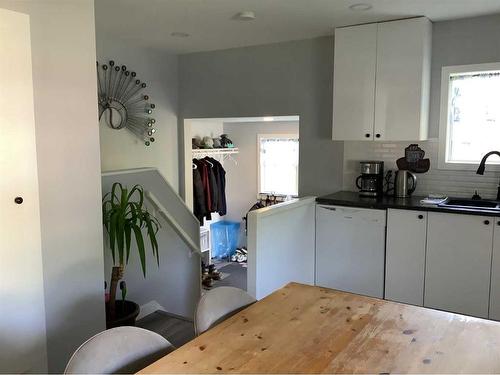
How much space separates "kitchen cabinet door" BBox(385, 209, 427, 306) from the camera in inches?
130

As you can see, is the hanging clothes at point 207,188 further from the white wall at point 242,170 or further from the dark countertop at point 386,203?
the dark countertop at point 386,203

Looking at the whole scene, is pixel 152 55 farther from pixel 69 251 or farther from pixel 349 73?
pixel 69 251

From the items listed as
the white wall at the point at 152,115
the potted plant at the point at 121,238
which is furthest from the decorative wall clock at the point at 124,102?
the potted plant at the point at 121,238

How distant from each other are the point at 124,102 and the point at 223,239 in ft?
12.1

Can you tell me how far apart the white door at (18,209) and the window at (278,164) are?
4.97 m

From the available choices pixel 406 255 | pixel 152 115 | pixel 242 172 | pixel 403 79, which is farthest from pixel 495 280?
pixel 242 172

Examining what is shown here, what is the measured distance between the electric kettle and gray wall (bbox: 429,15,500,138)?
0.37m

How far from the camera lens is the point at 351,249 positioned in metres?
3.63

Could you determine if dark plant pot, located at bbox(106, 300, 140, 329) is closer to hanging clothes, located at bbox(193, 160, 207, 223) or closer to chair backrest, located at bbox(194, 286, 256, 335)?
chair backrest, located at bbox(194, 286, 256, 335)

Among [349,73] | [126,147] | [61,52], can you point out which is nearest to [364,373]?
[61,52]

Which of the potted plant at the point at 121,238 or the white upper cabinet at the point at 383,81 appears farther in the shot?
the white upper cabinet at the point at 383,81

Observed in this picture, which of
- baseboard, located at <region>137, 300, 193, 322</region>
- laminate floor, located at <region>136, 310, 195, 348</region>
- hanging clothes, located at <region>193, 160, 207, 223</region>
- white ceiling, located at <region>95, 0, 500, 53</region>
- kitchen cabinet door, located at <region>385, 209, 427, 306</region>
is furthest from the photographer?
hanging clothes, located at <region>193, 160, 207, 223</region>

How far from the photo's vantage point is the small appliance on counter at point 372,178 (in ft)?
12.3

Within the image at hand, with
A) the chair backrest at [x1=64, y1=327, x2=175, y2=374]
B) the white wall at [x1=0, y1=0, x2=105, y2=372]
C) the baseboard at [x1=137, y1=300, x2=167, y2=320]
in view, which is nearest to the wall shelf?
the baseboard at [x1=137, y1=300, x2=167, y2=320]
